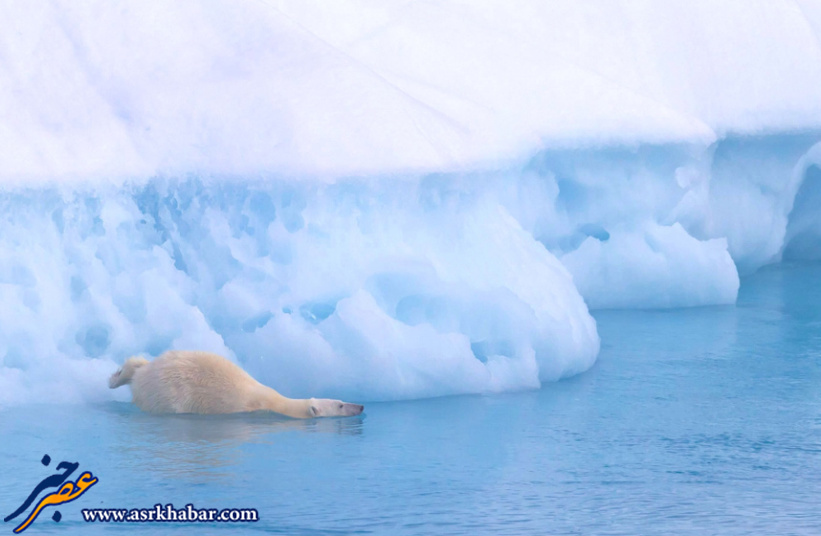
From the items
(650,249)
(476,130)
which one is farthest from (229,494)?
(650,249)

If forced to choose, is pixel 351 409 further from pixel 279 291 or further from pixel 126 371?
pixel 126 371

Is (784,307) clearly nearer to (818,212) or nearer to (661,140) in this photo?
(661,140)

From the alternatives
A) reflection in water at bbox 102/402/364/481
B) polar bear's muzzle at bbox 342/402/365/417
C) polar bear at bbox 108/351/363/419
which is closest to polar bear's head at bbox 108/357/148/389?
polar bear at bbox 108/351/363/419

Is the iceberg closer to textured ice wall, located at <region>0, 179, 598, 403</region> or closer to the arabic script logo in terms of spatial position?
textured ice wall, located at <region>0, 179, 598, 403</region>

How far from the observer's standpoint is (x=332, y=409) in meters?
5.78

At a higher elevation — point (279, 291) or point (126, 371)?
point (279, 291)

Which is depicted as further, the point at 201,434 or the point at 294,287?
the point at 294,287

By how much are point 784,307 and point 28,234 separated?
5.29m

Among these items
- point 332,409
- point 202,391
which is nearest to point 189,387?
point 202,391

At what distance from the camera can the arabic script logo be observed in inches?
173

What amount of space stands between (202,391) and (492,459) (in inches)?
58.4

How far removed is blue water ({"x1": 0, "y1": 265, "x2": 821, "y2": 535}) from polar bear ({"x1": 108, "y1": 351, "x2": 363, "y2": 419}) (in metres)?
0.08

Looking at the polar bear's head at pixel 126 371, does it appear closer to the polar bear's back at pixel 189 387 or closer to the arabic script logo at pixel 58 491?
the polar bear's back at pixel 189 387

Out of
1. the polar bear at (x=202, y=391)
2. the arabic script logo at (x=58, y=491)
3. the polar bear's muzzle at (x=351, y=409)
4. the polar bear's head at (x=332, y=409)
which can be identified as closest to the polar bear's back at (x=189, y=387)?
the polar bear at (x=202, y=391)
